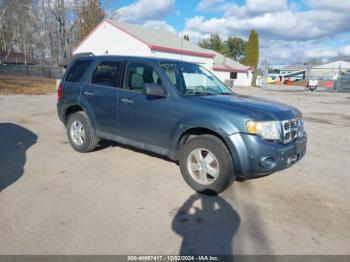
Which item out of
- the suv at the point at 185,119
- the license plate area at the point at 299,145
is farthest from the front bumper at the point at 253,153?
the license plate area at the point at 299,145

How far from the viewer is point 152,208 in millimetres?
3793

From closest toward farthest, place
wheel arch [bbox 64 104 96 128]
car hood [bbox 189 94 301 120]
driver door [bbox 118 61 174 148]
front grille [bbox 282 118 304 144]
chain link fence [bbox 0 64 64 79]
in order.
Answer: car hood [bbox 189 94 301 120]
front grille [bbox 282 118 304 144]
driver door [bbox 118 61 174 148]
wheel arch [bbox 64 104 96 128]
chain link fence [bbox 0 64 64 79]

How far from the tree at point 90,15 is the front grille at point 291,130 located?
43.4 m

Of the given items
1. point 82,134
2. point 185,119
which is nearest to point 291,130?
point 185,119

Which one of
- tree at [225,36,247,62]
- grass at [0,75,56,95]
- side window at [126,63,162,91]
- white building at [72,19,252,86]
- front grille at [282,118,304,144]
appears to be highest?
tree at [225,36,247,62]

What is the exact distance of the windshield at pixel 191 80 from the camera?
475 cm

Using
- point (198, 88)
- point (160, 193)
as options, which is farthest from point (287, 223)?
point (198, 88)

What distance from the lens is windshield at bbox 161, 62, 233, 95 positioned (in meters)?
4.75

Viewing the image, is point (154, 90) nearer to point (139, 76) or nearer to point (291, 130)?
point (139, 76)

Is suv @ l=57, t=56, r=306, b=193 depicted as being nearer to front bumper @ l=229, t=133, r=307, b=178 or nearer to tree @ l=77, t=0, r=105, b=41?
front bumper @ l=229, t=133, r=307, b=178

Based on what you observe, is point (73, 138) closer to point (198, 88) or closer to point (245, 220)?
point (198, 88)

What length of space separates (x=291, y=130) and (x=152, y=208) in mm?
2201

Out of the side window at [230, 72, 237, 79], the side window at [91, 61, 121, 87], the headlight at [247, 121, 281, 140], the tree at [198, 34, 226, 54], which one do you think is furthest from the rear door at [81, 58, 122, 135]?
the tree at [198, 34, 226, 54]

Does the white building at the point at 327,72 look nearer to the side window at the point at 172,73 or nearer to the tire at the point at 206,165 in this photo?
the side window at the point at 172,73
